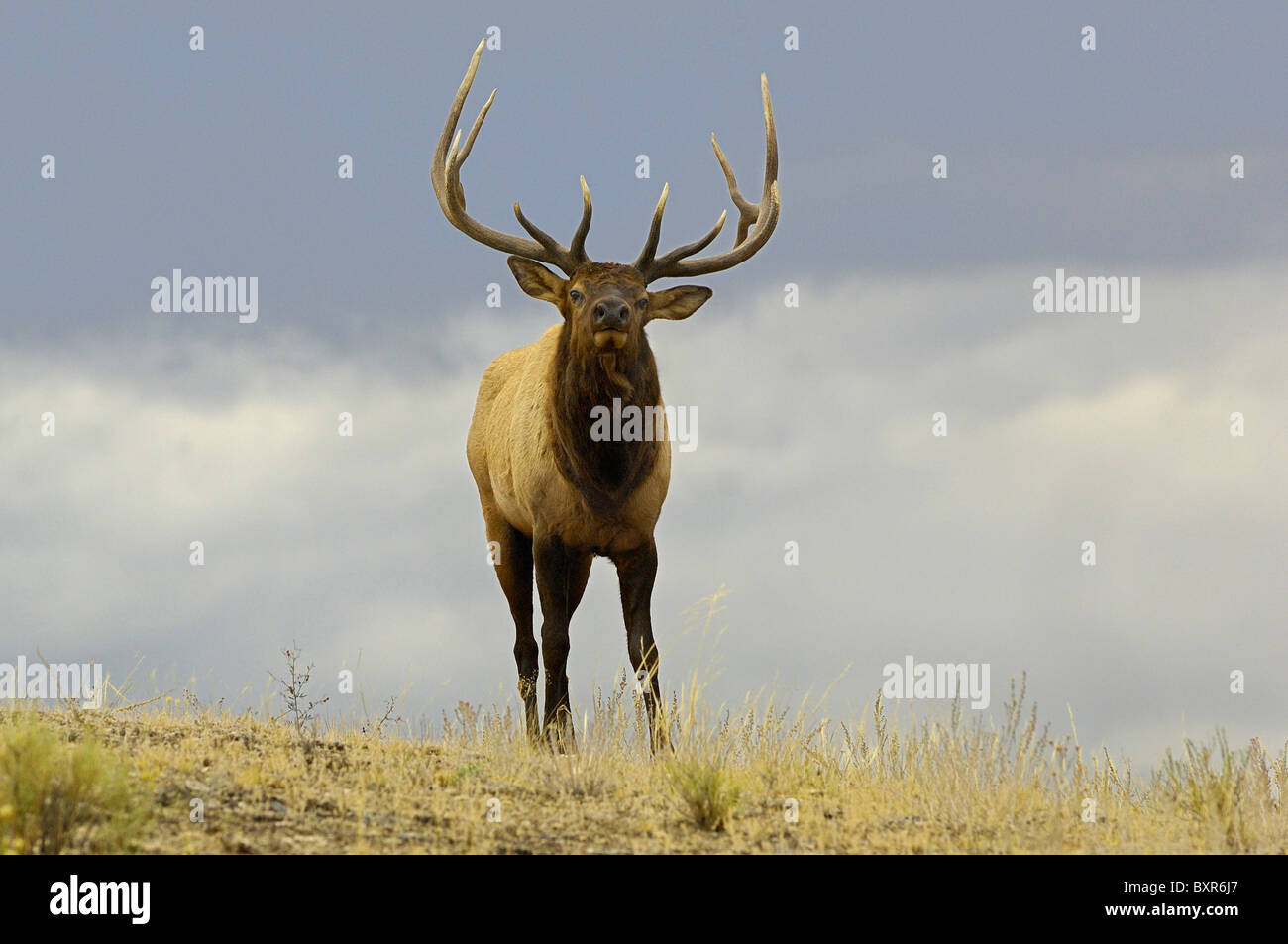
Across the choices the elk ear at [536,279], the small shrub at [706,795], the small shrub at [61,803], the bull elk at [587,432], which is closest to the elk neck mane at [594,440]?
the bull elk at [587,432]

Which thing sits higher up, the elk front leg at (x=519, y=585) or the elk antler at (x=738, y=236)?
the elk antler at (x=738, y=236)

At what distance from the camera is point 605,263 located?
10664mm

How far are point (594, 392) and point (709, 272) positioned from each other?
1.73 m

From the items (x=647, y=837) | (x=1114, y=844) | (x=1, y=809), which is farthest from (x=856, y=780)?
(x=1, y=809)

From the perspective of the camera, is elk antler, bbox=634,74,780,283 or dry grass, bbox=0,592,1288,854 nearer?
dry grass, bbox=0,592,1288,854

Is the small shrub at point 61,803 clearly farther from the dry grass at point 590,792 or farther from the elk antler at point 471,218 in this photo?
the elk antler at point 471,218

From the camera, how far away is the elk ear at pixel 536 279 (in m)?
10.7

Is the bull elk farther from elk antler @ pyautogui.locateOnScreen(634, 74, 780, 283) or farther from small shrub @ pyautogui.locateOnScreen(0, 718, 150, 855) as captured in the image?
small shrub @ pyautogui.locateOnScreen(0, 718, 150, 855)

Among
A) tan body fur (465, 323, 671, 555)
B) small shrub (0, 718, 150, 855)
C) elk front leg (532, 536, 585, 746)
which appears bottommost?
small shrub (0, 718, 150, 855)

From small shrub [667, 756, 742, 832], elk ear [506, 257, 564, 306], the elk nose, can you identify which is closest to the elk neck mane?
elk ear [506, 257, 564, 306]

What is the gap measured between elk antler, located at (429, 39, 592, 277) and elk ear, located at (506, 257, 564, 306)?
0.20 metres

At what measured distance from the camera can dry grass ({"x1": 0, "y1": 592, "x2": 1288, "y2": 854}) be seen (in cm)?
A: 666

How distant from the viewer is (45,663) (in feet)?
32.4
